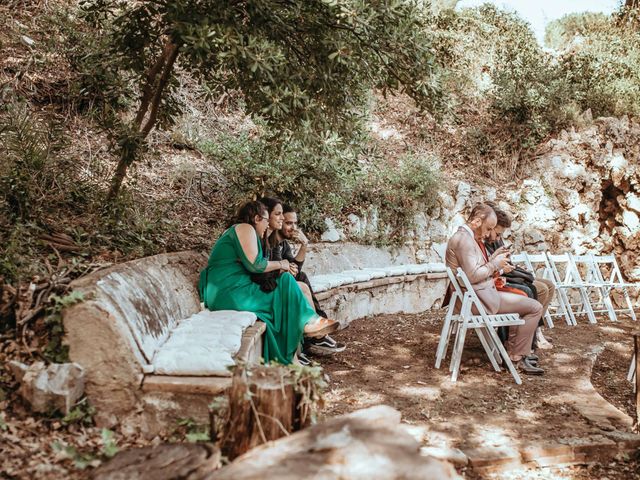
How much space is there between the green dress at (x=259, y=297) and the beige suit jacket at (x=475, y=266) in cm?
155

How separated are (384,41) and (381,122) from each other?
790 cm

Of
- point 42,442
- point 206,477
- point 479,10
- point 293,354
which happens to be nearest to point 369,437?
point 206,477

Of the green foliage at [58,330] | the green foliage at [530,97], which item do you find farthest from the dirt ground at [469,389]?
the green foliage at [530,97]

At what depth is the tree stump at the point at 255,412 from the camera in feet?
8.15

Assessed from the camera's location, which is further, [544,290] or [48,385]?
[544,290]

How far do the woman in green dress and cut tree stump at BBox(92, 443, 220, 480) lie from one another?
7.92ft

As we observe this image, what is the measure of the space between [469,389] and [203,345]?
2493 mm

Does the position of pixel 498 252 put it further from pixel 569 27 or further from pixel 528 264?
pixel 569 27

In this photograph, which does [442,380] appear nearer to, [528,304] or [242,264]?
[528,304]

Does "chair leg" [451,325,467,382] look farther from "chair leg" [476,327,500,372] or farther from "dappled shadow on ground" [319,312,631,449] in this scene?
"chair leg" [476,327,500,372]

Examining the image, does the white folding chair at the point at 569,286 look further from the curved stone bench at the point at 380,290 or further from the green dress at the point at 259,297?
the green dress at the point at 259,297

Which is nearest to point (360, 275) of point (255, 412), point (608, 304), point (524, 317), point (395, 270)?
point (395, 270)

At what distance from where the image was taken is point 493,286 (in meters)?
5.39

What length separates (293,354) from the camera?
4.89m
